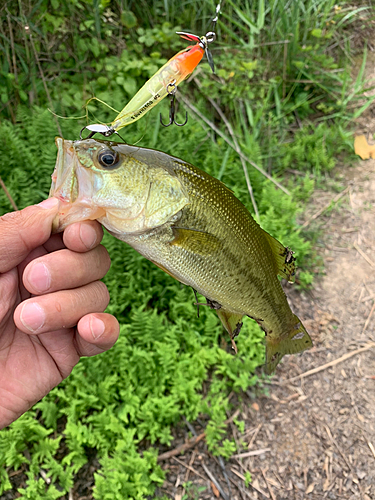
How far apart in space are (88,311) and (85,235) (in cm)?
30

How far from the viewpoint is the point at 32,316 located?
50.9 inches

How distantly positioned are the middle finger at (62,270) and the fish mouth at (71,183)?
0.65 ft

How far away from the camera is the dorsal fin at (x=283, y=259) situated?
4.92ft

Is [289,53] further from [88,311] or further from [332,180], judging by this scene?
[88,311]

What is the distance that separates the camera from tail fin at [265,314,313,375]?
1.73 meters

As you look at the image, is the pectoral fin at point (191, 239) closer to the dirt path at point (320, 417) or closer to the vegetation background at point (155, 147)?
the vegetation background at point (155, 147)

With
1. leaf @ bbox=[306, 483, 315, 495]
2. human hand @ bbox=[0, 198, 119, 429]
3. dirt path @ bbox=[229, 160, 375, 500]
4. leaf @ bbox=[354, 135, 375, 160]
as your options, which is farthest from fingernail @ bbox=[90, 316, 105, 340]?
leaf @ bbox=[354, 135, 375, 160]

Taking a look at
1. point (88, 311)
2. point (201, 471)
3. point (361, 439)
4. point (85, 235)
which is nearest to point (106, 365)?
point (201, 471)

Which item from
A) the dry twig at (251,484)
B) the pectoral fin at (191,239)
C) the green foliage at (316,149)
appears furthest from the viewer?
the green foliage at (316,149)

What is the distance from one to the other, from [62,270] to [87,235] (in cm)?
16

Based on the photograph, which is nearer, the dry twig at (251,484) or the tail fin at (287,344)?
the tail fin at (287,344)

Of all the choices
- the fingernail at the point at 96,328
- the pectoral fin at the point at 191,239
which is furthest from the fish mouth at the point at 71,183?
the fingernail at the point at 96,328

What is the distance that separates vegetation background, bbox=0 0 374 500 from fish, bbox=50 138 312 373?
0.40 m

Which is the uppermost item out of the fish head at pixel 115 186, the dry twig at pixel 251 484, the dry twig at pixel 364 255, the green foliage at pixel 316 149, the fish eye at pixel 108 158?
the fish eye at pixel 108 158
